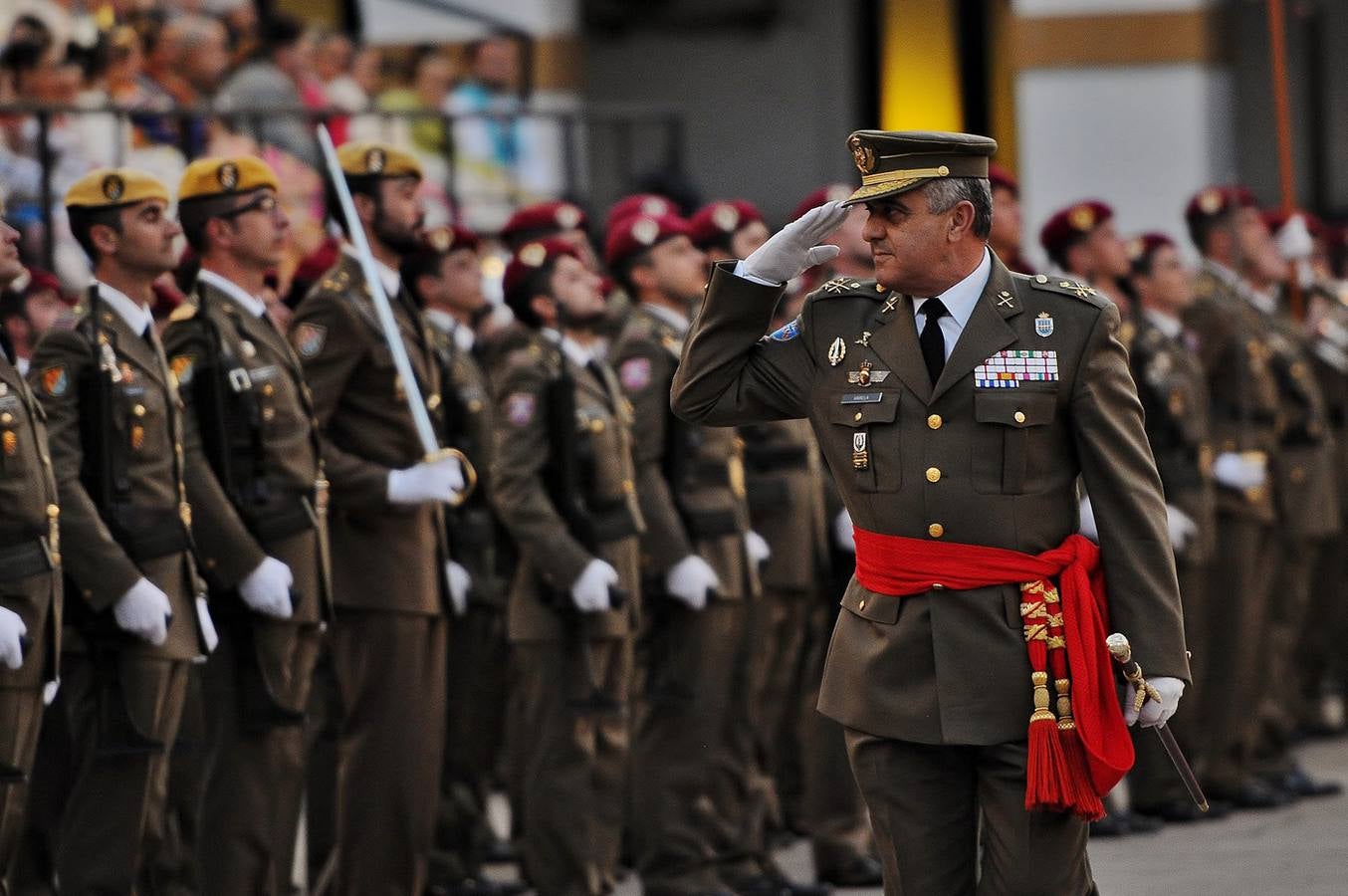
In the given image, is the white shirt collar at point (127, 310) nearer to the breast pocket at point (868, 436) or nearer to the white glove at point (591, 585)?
the white glove at point (591, 585)

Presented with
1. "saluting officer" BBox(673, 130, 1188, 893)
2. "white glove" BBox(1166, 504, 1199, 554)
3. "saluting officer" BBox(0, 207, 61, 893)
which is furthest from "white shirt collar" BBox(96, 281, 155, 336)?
"white glove" BBox(1166, 504, 1199, 554)

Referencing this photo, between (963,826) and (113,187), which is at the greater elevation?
(113,187)

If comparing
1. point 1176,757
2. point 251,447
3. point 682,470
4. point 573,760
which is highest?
point 251,447

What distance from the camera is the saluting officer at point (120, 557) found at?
5.76 m

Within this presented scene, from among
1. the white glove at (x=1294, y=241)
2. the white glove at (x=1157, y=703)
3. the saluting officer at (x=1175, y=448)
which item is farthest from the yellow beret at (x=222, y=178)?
the white glove at (x=1294, y=241)

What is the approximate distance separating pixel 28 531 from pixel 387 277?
A: 165cm

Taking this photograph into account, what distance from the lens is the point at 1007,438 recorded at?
4602 millimetres

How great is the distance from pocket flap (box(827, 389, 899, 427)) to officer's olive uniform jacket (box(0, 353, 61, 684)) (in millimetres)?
1865

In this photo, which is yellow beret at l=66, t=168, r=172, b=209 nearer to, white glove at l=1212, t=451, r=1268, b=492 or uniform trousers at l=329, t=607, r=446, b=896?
uniform trousers at l=329, t=607, r=446, b=896

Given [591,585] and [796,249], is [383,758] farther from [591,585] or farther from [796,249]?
[796,249]

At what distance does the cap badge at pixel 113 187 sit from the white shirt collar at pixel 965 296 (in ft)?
7.71

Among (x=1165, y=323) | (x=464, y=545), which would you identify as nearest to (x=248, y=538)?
(x=464, y=545)

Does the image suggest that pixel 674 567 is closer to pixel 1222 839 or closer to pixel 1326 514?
pixel 1222 839

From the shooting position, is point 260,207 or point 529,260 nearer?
point 260,207
